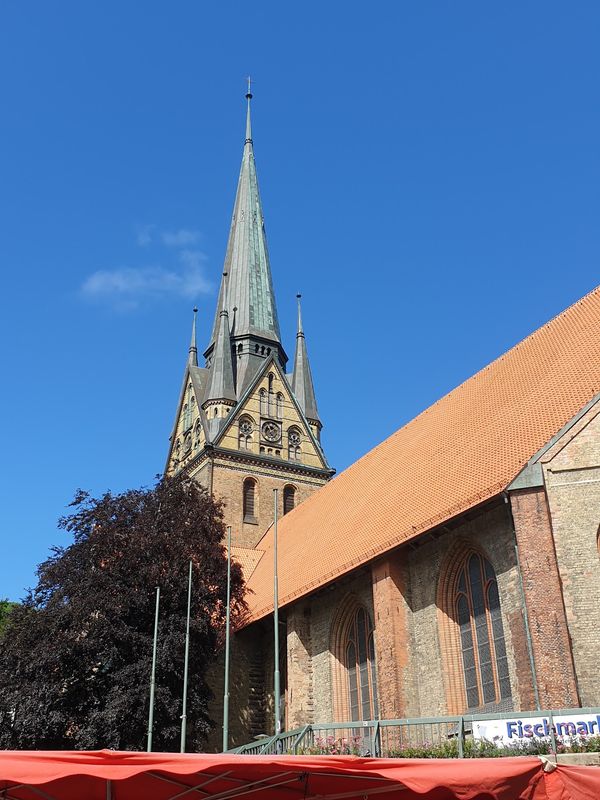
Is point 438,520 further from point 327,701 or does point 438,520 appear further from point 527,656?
point 327,701

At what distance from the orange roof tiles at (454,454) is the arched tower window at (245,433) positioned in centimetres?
899

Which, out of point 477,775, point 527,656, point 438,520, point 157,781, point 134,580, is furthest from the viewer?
point 134,580

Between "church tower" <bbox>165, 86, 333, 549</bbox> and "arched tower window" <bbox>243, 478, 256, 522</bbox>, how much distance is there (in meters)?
0.04

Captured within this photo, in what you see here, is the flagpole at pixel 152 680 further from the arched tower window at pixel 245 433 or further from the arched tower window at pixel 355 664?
the arched tower window at pixel 245 433

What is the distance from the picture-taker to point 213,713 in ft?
79.7

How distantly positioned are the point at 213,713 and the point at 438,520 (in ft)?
34.6

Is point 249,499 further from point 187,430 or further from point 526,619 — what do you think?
point 526,619

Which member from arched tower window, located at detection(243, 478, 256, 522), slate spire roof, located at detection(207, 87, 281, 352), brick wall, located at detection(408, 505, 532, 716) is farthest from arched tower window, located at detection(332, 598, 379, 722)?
slate spire roof, located at detection(207, 87, 281, 352)

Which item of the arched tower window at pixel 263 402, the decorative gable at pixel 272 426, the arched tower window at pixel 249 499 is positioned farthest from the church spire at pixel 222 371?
the arched tower window at pixel 249 499

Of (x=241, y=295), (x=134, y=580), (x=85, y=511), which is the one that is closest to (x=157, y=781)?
(x=134, y=580)

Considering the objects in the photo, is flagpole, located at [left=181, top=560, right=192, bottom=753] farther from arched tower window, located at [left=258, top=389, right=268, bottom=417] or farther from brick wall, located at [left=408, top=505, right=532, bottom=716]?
arched tower window, located at [left=258, top=389, right=268, bottom=417]

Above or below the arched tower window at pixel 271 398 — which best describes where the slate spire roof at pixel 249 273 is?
above

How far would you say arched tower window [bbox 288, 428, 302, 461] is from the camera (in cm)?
3719

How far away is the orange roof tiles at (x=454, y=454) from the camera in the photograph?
17.7 m
